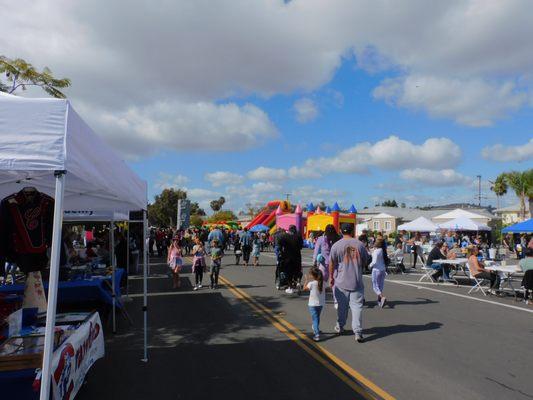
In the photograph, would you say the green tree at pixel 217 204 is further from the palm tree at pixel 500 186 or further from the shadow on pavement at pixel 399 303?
the shadow on pavement at pixel 399 303

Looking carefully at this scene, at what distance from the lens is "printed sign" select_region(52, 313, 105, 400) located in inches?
147

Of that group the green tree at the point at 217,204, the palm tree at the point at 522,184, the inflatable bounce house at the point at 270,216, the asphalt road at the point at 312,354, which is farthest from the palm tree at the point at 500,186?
the green tree at the point at 217,204

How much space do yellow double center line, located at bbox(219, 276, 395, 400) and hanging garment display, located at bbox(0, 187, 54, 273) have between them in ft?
12.6

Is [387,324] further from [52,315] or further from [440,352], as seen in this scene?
[52,315]

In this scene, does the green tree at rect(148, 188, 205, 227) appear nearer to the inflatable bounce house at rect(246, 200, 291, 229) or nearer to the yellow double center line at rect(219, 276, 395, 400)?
the inflatable bounce house at rect(246, 200, 291, 229)

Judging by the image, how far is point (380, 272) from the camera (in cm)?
Result: 1091

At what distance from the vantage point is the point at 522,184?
52.7 m

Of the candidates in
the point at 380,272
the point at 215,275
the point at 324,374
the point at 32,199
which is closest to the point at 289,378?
the point at 324,374

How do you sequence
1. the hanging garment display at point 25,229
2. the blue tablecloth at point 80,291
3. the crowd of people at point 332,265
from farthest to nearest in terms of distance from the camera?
the blue tablecloth at point 80,291 → the crowd of people at point 332,265 → the hanging garment display at point 25,229

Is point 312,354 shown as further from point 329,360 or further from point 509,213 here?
point 509,213

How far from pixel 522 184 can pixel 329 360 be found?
54912 millimetres

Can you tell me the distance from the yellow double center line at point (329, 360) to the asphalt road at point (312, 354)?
1 centimetres

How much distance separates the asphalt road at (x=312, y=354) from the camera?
5234mm

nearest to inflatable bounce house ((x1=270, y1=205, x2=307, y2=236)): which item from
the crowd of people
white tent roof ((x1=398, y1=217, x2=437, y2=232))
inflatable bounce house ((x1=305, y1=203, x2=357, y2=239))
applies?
inflatable bounce house ((x1=305, y1=203, x2=357, y2=239))
